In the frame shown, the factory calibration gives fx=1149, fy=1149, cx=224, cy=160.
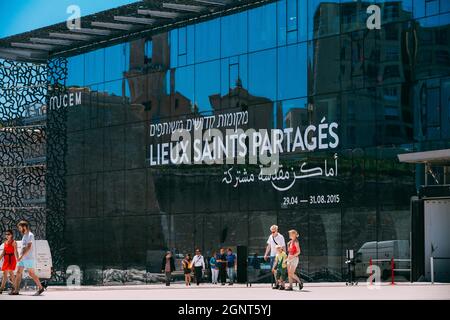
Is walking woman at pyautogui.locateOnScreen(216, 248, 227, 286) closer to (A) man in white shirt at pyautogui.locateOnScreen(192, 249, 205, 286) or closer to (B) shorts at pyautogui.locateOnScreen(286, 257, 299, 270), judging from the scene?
(A) man in white shirt at pyautogui.locateOnScreen(192, 249, 205, 286)

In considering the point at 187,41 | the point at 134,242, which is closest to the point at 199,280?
the point at 134,242

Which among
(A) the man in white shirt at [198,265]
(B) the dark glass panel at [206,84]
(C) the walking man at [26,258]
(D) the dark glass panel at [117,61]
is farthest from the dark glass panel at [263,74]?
(C) the walking man at [26,258]

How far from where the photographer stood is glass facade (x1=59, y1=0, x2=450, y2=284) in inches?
1460

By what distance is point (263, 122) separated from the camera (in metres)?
42.4

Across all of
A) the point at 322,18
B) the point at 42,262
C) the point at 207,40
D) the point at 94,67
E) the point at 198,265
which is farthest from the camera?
the point at 94,67

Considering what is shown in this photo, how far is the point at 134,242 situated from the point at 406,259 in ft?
50.7

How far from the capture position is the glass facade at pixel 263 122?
1460 inches

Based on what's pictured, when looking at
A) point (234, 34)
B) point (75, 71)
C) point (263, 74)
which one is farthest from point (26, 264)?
point (75, 71)

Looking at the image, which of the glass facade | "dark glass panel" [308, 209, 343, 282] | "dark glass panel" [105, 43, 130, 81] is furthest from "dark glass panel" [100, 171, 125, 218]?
"dark glass panel" [308, 209, 343, 282]

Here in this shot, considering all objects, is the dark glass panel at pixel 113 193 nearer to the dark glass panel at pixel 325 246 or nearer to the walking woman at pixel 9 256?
the dark glass panel at pixel 325 246

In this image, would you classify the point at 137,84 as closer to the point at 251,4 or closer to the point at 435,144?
the point at 251,4

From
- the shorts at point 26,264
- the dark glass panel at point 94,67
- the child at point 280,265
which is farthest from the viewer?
the dark glass panel at point 94,67

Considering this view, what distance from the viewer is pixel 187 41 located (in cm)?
4631

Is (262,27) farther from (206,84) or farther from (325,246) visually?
(325,246)
